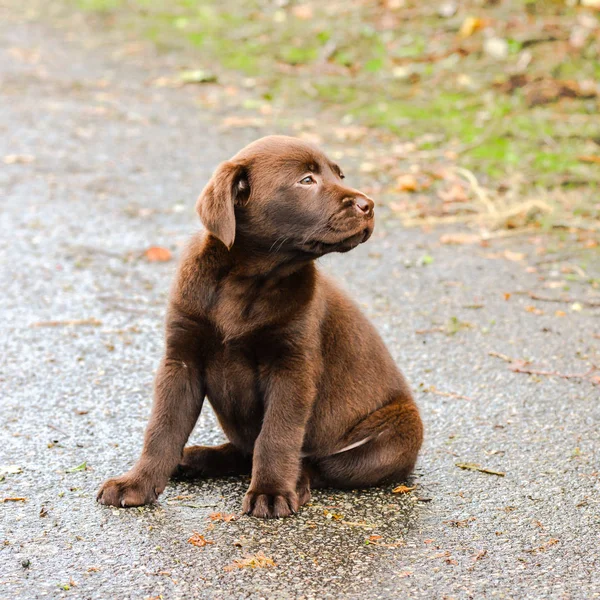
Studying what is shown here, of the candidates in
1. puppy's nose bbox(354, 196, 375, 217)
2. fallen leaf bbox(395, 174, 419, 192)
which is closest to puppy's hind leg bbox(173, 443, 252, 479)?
puppy's nose bbox(354, 196, 375, 217)

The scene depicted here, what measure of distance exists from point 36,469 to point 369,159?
19.9 ft

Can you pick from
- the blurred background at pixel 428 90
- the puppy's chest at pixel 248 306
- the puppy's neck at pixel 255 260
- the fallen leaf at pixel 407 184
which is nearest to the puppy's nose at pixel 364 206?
the puppy's neck at pixel 255 260

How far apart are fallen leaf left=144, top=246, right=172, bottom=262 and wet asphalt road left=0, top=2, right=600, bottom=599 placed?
9 centimetres

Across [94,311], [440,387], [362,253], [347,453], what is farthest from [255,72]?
[347,453]

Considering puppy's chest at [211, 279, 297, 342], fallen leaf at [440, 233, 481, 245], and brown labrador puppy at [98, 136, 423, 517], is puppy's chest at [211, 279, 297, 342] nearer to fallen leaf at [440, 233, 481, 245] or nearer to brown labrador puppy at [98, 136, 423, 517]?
brown labrador puppy at [98, 136, 423, 517]

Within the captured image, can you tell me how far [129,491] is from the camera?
3.61 meters

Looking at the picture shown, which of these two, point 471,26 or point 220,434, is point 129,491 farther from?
point 471,26

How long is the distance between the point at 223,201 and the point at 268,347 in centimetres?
59

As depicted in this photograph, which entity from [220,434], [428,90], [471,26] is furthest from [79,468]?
[471,26]

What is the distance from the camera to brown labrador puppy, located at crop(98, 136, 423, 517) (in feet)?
12.0

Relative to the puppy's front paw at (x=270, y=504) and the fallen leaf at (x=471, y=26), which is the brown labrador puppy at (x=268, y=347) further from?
the fallen leaf at (x=471, y=26)

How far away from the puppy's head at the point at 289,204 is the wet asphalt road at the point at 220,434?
3.40ft

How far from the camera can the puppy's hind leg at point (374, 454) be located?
3.91 metres

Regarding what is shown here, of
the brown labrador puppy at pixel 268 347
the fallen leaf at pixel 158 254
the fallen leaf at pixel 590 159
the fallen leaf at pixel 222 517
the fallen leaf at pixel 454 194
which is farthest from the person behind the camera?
the fallen leaf at pixel 590 159
